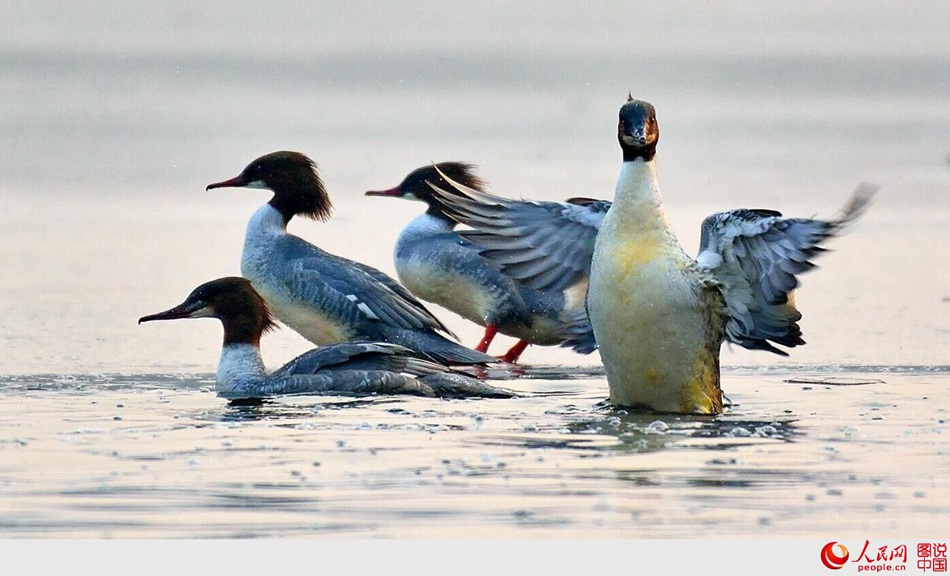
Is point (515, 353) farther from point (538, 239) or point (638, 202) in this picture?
point (638, 202)

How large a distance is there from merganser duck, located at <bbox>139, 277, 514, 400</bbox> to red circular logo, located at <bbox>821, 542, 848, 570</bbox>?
303cm

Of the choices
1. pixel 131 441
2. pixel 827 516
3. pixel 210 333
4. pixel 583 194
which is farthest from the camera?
pixel 583 194

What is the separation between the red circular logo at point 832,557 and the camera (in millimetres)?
5082

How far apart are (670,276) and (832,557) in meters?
2.25

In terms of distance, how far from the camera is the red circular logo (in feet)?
16.7

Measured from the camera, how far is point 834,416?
738cm

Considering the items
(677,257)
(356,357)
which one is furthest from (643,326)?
(356,357)

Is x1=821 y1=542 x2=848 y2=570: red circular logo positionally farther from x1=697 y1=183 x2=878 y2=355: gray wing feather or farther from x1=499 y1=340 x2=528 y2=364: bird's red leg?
x1=499 y1=340 x2=528 y2=364: bird's red leg

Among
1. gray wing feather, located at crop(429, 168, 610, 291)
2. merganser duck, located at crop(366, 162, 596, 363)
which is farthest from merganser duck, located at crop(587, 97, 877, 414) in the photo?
merganser duck, located at crop(366, 162, 596, 363)

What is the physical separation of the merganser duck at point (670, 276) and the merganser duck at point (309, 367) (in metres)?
0.93

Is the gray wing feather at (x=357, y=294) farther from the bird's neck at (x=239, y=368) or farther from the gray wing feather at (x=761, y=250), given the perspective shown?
the gray wing feather at (x=761, y=250)

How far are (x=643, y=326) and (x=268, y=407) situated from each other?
1.70 meters

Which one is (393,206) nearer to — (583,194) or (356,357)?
(583,194)

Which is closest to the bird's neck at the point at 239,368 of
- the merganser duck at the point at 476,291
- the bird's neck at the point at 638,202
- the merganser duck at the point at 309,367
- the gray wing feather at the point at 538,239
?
the merganser duck at the point at 309,367
